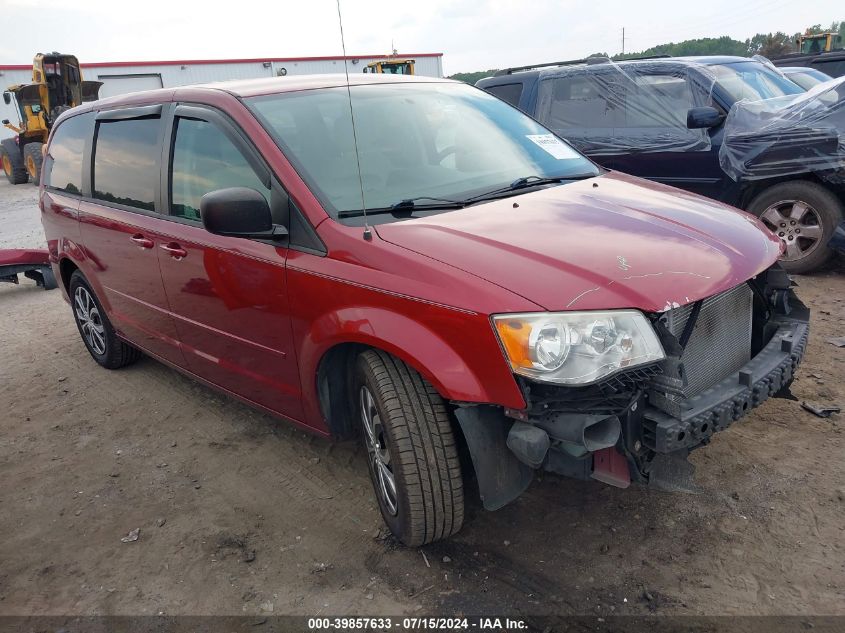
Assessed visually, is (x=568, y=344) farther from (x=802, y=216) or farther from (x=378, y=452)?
(x=802, y=216)

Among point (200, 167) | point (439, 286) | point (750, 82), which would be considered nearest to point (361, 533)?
point (439, 286)

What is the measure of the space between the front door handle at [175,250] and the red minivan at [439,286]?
0.02 meters

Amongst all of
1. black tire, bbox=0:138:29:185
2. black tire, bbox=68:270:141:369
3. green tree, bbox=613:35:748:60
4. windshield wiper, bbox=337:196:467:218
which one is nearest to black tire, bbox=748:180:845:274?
windshield wiper, bbox=337:196:467:218

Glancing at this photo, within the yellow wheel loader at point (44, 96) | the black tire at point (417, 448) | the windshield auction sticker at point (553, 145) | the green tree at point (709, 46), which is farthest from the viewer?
the green tree at point (709, 46)

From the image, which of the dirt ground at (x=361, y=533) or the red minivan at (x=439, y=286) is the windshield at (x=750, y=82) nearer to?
the dirt ground at (x=361, y=533)

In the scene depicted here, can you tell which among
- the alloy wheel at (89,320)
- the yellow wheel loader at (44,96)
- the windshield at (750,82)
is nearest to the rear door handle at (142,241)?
the alloy wheel at (89,320)

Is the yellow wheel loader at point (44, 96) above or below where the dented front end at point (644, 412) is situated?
above

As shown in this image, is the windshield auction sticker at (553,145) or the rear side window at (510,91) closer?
the windshield auction sticker at (553,145)

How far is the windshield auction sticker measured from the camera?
11.7 ft

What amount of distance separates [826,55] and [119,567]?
1392 cm

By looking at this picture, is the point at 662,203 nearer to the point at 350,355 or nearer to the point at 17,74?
the point at 350,355

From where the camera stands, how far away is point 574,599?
237 centimetres

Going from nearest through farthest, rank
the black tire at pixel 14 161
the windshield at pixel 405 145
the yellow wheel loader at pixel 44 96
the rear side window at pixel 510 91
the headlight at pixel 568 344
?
the headlight at pixel 568 344 < the windshield at pixel 405 145 < the rear side window at pixel 510 91 < the yellow wheel loader at pixel 44 96 < the black tire at pixel 14 161

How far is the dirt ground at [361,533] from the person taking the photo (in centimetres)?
242
